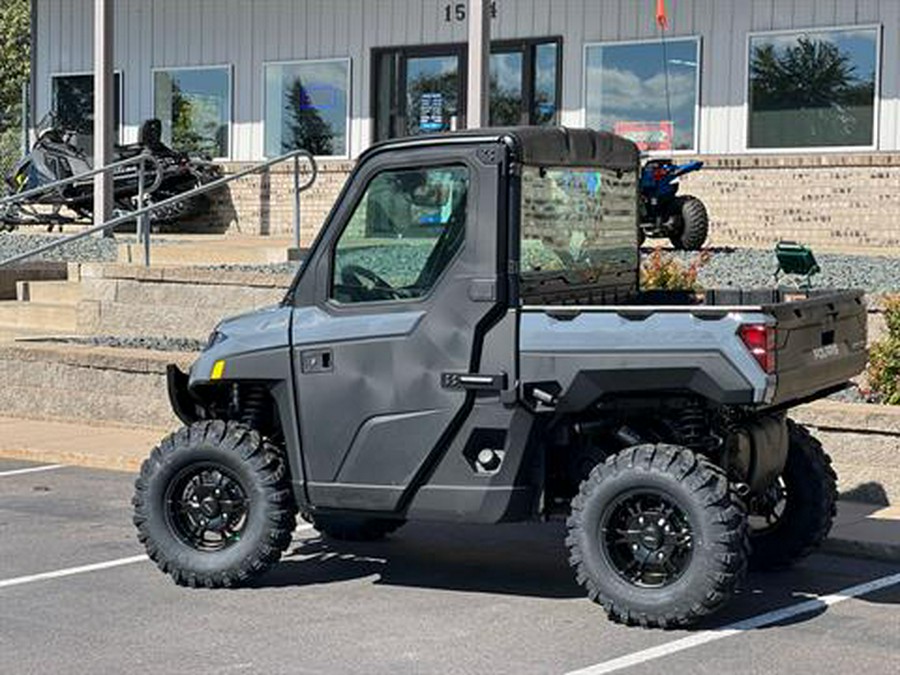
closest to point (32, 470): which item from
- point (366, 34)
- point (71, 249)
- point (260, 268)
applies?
point (260, 268)

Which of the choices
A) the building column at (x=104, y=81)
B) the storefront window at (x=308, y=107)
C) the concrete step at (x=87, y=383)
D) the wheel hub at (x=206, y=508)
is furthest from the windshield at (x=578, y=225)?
the storefront window at (x=308, y=107)

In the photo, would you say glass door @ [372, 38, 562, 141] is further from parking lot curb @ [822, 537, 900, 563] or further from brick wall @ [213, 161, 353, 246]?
parking lot curb @ [822, 537, 900, 563]

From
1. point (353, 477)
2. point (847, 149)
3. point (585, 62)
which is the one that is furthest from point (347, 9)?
point (353, 477)

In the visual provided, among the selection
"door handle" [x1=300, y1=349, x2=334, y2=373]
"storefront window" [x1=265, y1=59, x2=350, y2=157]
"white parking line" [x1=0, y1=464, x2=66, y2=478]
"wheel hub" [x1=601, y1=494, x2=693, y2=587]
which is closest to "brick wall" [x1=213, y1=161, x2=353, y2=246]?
"storefront window" [x1=265, y1=59, x2=350, y2=157]

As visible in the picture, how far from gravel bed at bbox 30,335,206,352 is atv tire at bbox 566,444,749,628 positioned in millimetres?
8169

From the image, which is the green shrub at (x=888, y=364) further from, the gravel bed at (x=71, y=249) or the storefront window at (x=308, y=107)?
the storefront window at (x=308, y=107)

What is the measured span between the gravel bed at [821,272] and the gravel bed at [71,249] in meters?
6.92

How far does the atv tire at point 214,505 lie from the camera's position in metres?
8.45

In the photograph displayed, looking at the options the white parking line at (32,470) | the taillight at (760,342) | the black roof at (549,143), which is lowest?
the white parking line at (32,470)

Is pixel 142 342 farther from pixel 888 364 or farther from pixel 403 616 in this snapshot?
pixel 403 616

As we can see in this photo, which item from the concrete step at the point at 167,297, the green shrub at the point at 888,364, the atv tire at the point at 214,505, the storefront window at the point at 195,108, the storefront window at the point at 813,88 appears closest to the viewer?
the atv tire at the point at 214,505

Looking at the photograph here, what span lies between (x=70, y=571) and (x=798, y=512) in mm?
3885

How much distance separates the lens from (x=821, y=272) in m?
15.0

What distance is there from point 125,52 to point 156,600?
67.7ft
